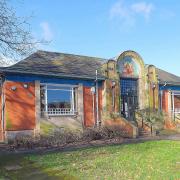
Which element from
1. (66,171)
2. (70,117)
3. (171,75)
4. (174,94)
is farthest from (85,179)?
(171,75)

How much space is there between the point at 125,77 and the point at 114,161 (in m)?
16.0

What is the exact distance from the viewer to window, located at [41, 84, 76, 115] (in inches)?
886

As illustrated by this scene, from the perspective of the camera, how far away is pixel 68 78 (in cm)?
2377

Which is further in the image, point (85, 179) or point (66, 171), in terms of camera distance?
point (66, 171)

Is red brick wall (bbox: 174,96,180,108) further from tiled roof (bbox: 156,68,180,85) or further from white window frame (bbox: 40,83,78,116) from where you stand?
white window frame (bbox: 40,83,78,116)

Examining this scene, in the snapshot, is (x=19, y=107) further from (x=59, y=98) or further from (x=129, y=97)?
(x=129, y=97)

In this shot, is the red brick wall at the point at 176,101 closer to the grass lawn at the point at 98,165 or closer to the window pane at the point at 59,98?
the window pane at the point at 59,98

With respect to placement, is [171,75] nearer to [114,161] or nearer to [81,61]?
[81,61]

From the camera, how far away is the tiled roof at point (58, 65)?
21938 mm

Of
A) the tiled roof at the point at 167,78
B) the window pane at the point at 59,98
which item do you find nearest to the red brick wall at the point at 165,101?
the tiled roof at the point at 167,78

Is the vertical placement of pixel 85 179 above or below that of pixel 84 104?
below

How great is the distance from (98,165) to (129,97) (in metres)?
17.0

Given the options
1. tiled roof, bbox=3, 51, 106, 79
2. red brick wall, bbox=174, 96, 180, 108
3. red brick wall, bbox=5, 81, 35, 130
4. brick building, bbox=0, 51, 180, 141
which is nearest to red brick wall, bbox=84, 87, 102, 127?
brick building, bbox=0, 51, 180, 141

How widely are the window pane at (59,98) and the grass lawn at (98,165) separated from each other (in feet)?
27.9
